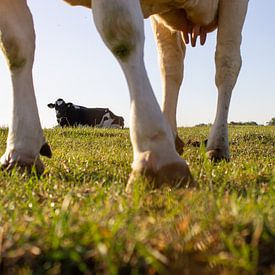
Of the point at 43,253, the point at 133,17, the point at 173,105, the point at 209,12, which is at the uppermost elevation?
the point at 209,12

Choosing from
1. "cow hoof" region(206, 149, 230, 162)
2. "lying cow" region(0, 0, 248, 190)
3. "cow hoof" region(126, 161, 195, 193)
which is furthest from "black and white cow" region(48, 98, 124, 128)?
"cow hoof" region(126, 161, 195, 193)

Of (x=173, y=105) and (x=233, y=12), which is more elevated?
(x=233, y=12)

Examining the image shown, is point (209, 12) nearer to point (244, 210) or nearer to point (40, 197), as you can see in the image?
point (40, 197)

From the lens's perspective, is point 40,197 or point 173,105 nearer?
point 40,197

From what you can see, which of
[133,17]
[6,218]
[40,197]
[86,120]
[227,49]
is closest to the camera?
[6,218]

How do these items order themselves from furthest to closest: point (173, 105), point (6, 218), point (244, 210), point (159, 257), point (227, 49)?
point (173, 105), point (227, 49), point (6, 218), point (244, 210), point (159, 257)

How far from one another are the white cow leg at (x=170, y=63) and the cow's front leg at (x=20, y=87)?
2.15m

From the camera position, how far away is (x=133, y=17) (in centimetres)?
313

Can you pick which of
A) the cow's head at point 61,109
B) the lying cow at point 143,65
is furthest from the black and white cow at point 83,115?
the lying cow at point 143,65

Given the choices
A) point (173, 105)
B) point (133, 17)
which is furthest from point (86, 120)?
point (133, 17)

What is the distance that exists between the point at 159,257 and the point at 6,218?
2.36ft

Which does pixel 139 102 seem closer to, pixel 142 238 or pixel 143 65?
pixel 143 65

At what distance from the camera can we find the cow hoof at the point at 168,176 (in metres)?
2.81

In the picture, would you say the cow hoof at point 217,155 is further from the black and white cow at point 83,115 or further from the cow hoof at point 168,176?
the black and white cow at point 83,115
